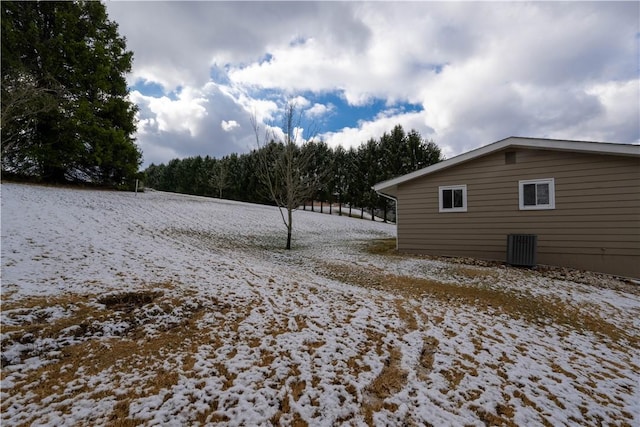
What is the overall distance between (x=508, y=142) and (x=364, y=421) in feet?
32.0

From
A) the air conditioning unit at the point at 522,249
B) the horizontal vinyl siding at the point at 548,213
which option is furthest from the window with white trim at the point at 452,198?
the air conditioning unit at the point at 522,249

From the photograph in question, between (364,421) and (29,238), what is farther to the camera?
(29,238)

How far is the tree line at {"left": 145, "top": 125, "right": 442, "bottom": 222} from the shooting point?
90.3ft

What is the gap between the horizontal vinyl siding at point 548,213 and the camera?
7711mm

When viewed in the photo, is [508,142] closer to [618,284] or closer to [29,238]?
[618,284]

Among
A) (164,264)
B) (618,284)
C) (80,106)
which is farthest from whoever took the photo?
(80,106)

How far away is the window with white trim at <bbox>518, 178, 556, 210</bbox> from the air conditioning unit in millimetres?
1031

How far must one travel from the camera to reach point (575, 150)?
8016 millimetres

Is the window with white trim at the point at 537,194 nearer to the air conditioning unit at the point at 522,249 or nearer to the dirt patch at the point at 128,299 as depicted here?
the air conditioning unit at the point at 522,249

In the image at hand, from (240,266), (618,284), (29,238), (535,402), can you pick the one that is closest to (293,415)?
(535,402)

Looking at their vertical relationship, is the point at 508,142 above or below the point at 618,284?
above

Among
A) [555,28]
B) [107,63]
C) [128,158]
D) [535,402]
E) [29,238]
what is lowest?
[535,402]

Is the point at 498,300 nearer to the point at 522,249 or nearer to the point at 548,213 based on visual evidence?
the point at 522,249

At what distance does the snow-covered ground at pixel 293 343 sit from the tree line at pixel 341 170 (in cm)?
1430
